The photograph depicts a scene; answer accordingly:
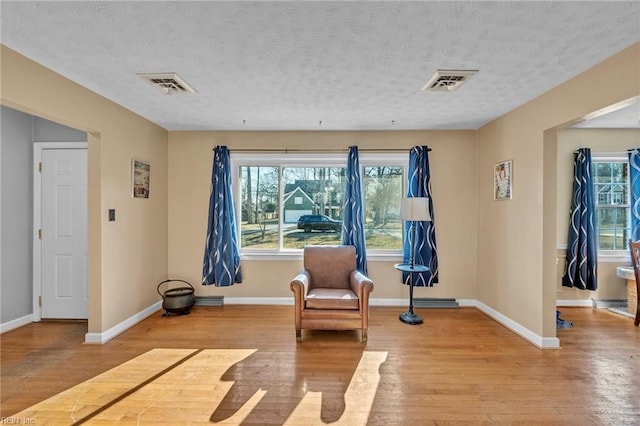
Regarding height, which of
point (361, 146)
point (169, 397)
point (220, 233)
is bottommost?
point (169, 397)

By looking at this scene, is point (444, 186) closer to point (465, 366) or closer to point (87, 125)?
point (465, 366)

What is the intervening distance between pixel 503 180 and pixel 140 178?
458cm

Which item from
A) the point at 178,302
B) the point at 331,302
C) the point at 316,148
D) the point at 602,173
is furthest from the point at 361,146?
the point at 602,173

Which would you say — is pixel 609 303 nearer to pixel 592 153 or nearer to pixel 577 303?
pixel 577 303

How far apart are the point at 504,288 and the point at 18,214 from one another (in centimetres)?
595

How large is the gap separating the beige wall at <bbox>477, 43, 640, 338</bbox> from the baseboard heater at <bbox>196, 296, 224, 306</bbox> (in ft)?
12.4

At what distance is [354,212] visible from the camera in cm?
417

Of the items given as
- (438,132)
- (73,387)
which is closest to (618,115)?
(438,132)

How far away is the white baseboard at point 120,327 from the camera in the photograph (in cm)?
306

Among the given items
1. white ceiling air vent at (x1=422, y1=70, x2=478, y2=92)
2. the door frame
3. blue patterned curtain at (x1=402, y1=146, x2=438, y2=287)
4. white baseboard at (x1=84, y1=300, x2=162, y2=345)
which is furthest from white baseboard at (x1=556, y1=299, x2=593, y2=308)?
the door frame

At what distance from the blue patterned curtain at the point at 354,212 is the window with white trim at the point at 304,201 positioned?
0.79ft

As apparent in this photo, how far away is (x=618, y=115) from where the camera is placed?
3.55 m

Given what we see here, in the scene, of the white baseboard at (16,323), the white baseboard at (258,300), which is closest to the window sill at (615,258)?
the white baseboard at (258,300)

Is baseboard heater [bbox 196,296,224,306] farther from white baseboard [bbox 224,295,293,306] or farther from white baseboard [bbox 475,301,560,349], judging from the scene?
white baseboard [bbox 475,301,560,349]
